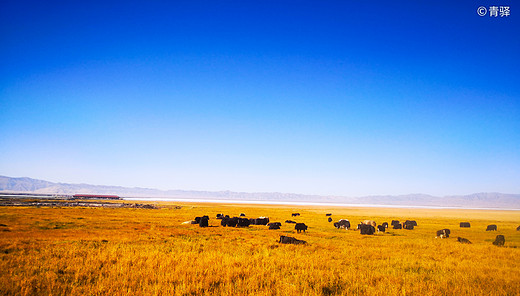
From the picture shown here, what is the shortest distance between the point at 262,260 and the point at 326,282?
3.91m

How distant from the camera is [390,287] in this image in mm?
9188

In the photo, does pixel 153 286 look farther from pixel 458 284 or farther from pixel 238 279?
pixel 458 284

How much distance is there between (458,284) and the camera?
1010cm

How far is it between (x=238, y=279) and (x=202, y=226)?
23.6 metres

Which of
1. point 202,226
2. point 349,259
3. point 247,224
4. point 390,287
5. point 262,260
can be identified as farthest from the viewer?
point 247,224

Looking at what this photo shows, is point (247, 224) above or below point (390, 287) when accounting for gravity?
below

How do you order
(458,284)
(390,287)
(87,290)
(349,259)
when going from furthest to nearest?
(349,259)
(458,284)
(390,287)
(87,290)

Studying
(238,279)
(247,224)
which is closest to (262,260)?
(238,279)

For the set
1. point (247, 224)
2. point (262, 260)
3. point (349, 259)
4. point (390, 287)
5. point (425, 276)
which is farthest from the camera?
point (247, 224)

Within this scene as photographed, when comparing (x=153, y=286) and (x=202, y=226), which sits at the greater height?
(x=153, y=286)

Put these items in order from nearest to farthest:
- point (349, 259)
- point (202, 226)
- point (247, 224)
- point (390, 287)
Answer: point (390, 287), point (349, 259), point (202, 226), point (247, 224)

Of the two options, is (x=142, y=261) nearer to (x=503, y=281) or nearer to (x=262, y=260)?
(x=262, y=260)

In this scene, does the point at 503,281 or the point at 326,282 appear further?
the point at 503,281

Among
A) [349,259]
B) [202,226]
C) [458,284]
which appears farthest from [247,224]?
[458,284]
